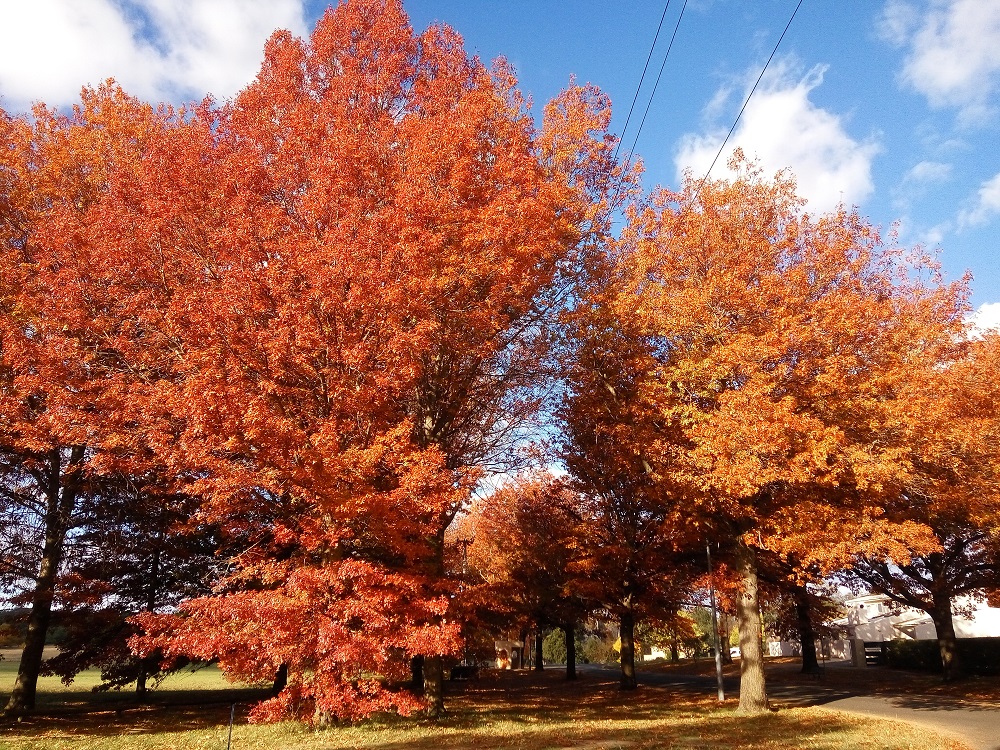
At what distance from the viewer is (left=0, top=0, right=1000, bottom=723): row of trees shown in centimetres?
1088

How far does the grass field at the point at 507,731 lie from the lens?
454 inches

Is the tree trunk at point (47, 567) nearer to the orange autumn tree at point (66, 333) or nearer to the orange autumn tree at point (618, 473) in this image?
the orange autumn tree at point (66, 333)

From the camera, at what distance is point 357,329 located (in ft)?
38.0

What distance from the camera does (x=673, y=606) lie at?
87.7ft

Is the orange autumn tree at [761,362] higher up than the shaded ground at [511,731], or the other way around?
the orange autumn tree at [761,362]

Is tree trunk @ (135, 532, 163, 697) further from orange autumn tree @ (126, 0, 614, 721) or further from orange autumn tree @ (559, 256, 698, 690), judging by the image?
orange autumn tree @ (559, 256, 698, 690)

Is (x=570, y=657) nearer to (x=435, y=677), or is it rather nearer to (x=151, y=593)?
(x=435, y=677)

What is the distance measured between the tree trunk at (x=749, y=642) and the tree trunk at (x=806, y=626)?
1459 cm

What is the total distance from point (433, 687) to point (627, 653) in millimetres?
11999

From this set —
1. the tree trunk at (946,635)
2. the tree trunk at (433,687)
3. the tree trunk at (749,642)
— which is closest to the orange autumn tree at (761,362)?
the tree trunk at (749,642)

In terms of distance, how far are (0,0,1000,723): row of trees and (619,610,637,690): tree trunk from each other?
814cm

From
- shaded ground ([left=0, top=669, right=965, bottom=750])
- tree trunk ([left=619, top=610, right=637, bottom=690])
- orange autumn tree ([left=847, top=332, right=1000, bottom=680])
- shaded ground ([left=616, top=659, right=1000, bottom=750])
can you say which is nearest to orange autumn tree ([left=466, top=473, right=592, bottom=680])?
tree trunk ([left=619, top=610, right=637, bottom=690])

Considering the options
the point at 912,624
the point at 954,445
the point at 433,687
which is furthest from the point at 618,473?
the point at 912,624

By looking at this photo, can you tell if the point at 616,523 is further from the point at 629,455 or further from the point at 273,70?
the point at 273,70
